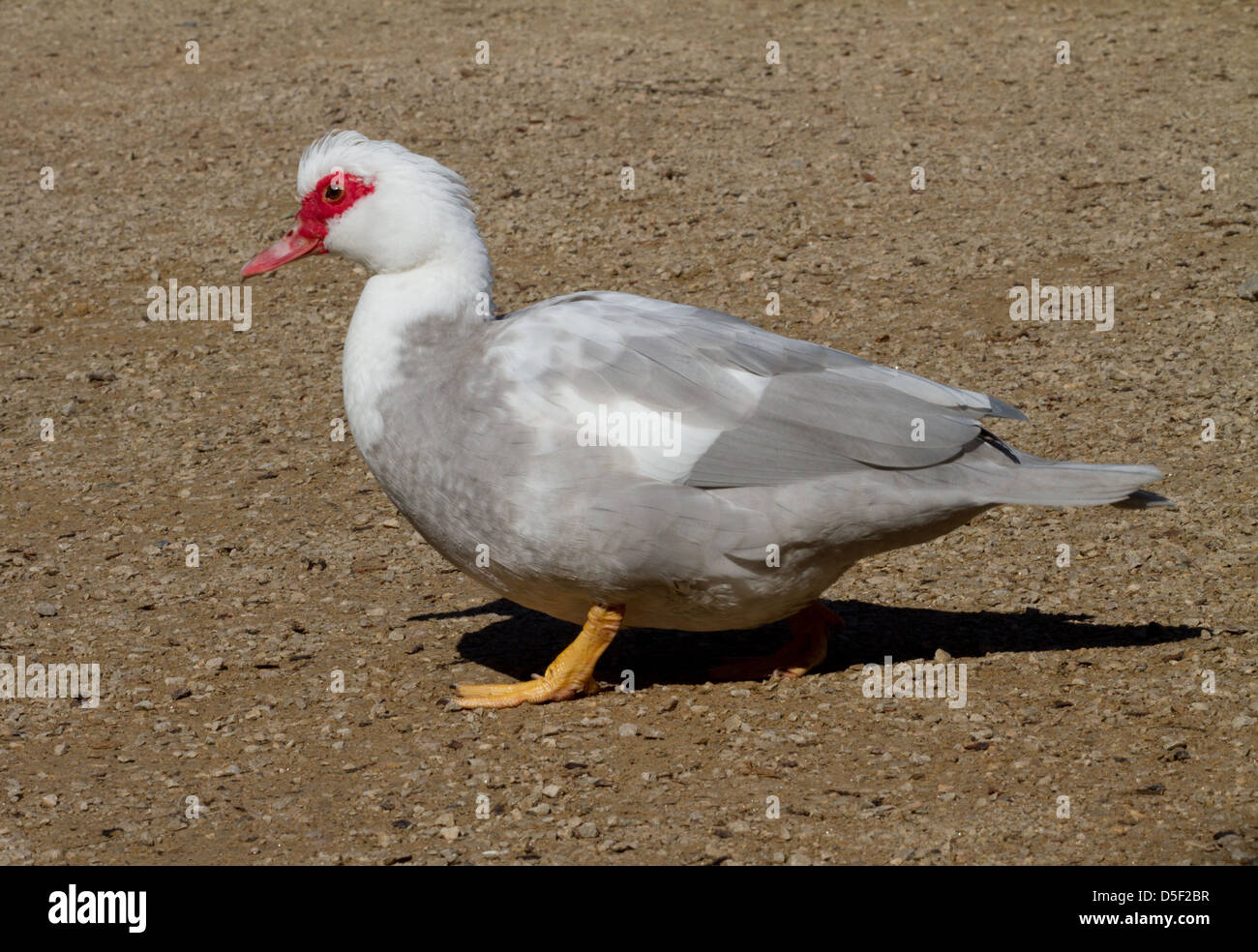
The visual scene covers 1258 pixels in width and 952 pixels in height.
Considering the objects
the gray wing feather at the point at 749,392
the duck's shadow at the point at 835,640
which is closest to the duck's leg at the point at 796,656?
the duck's shadow at the point at 835,640

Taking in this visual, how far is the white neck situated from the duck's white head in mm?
17

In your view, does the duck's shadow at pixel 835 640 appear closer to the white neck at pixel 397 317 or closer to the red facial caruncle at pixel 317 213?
the white neck at pixel 397 317

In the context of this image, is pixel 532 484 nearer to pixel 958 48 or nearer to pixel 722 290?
pixel 722 290

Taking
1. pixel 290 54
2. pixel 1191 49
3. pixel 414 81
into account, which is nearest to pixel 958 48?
pixel 1191 49

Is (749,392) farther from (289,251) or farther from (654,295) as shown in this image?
(654,295)

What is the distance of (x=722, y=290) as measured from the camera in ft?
28.1

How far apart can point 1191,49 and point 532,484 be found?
911cm

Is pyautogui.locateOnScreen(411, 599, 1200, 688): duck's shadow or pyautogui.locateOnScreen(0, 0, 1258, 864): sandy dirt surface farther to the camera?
pyautogui.locateOnScreen(411, 599, 1200, 688): duck's shadow

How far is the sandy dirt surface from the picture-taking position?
4.38m

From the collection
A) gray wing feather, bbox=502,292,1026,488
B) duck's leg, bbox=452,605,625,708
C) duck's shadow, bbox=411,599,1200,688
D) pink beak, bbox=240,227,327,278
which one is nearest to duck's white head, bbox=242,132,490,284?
pink beak, bbox=240,227,327,278

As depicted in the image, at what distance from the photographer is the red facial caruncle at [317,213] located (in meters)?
5.02

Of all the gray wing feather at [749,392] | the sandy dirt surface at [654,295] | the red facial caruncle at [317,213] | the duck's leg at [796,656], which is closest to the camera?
the sandy dirt surface at [654,295]

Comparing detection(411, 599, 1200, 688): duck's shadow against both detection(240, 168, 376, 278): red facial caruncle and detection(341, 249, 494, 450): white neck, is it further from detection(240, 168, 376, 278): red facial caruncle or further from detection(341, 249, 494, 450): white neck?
detection(240, 168, 376, 278): red facial caruncle

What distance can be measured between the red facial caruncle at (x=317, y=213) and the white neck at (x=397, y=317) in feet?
1.02
